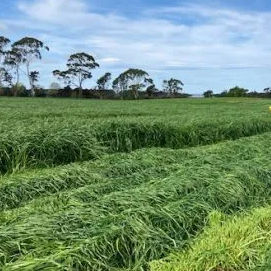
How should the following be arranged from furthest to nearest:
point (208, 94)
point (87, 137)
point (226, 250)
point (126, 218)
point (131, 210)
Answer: point (208, 94) → point (87, 137) → point (131, 210) → point (126, 218) → point (226, 250)

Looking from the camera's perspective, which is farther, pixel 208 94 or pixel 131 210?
pixel 208 94

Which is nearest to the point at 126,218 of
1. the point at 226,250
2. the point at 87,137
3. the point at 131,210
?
the point at 131,210

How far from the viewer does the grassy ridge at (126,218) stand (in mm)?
4359

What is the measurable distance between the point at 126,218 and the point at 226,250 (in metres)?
1.04

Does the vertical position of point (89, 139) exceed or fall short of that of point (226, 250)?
it exceeds it

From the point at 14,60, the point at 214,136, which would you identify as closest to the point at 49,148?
the point at 214,136

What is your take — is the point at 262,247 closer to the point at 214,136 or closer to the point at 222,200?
the point at 222,200

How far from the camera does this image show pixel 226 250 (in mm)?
4582

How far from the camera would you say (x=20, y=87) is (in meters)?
79.4

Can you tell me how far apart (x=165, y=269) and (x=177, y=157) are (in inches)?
238

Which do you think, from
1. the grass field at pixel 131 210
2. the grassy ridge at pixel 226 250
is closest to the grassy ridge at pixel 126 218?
the grass field at pixel 131 210

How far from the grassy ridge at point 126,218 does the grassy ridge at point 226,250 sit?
20 centimetres

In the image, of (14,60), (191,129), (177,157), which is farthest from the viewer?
(14,60)

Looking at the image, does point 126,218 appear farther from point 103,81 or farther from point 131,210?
point 103,81
